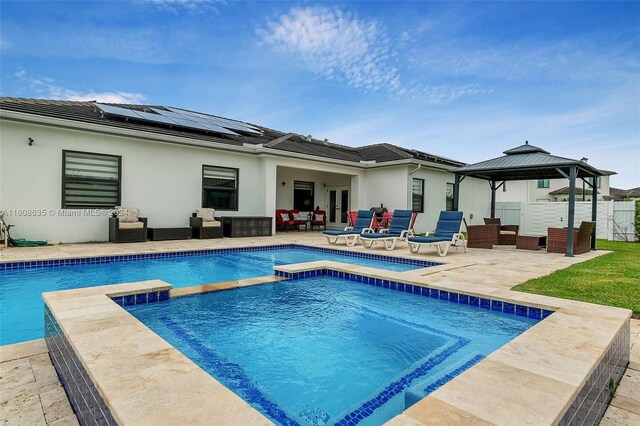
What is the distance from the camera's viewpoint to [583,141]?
20.7 m

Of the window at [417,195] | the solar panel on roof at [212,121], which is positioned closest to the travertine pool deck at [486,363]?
the solar panel on roof at [212,121]

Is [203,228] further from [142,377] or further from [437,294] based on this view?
[142,377]

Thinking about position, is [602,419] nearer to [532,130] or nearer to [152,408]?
→ [152,408]

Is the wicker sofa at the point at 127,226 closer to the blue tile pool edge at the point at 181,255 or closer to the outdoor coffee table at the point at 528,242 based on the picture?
the blue tile pool edge at the point at 181,255

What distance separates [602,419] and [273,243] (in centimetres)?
890

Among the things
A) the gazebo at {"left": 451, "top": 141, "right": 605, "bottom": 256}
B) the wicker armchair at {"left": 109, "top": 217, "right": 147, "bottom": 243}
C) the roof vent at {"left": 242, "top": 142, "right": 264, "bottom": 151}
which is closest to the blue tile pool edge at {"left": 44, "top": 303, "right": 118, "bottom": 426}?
the wicker armchair at {"left": 109, "top": 217, "right": 147, "bottom": 243}

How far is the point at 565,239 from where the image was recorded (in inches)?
362

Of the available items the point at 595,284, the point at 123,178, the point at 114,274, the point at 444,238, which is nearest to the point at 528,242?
the point at 444,238

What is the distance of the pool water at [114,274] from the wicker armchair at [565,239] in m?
4.58

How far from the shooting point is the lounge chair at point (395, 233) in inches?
377

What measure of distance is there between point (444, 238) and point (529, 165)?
316 centimetres

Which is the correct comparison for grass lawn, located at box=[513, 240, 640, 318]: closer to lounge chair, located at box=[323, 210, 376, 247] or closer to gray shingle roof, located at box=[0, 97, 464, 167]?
lounge chair, located at box=[323, 210, 376, 247]

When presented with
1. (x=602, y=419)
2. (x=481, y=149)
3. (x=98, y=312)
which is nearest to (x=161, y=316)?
(x=98, y=312)

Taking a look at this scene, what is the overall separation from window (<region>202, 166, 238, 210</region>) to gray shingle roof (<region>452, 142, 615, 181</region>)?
7.68m
